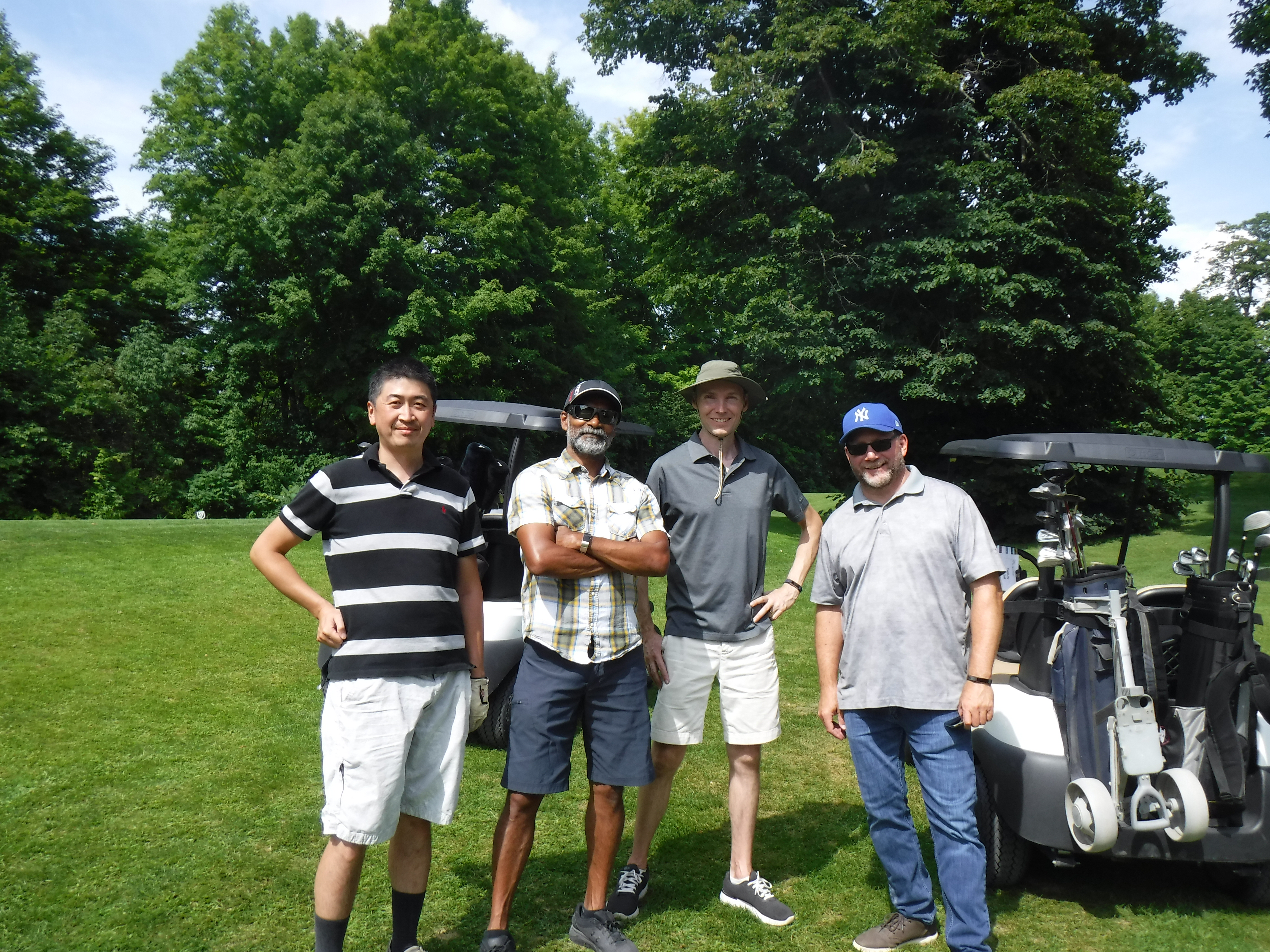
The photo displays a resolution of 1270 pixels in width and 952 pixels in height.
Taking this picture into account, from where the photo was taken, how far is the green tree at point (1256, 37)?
17.0 metres

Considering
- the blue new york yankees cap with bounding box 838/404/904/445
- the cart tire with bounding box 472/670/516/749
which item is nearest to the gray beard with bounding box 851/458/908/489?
the blue new york yankees cap with bounding box 838/404/904/445

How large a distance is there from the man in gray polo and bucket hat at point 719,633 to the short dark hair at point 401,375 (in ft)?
3.44

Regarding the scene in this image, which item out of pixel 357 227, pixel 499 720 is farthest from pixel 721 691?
pixel 357 227

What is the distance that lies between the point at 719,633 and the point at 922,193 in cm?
1522

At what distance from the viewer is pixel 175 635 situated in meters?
6.92

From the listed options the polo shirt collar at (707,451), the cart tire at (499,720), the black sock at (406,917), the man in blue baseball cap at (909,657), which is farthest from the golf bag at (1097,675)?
the cart tire at (499,720)

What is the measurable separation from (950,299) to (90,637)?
14829 millimetres

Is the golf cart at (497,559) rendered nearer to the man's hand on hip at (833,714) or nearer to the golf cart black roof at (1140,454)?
the man's hand on hip at (833,714)

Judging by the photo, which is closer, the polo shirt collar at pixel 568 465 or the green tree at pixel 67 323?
the polo shirt collar at pixel 568 465

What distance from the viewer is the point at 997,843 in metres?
3.52

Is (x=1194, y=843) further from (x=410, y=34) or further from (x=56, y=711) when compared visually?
(x=410, y=34)

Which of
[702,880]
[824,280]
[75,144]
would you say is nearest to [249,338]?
[75,144]

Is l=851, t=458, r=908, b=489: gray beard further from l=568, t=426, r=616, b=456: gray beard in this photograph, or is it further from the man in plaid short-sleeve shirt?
l=568, t=426, r=616, b=456: gray beard

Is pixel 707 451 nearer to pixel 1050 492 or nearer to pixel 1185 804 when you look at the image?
pixel 1050 492
